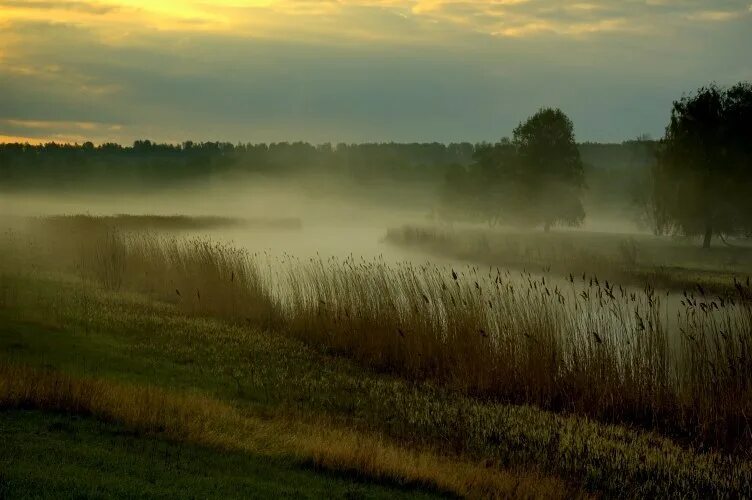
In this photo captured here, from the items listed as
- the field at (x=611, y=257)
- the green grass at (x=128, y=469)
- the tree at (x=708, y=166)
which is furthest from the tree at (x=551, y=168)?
the green grass at (x=128, y=469)

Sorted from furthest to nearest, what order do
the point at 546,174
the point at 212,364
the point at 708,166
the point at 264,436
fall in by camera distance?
the point at 546,174, the point at 708,166, the point at 212,364, the point at 264,436

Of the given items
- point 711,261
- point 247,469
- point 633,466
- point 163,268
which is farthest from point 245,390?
point 711,261

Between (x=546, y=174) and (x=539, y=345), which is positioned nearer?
(x=539, y=345)

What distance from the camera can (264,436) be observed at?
8.45 metres

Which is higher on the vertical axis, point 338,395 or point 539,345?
point 539,345

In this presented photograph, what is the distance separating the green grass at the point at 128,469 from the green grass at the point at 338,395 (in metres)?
2.67

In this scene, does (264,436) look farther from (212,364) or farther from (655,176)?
(655,176)

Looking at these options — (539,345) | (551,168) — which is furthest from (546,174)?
(539,345)

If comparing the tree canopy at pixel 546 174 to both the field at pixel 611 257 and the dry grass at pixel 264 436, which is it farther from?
the dry grass at pixel 264 436

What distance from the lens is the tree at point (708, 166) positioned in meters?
39.3

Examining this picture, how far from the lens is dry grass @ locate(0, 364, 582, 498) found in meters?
7.55

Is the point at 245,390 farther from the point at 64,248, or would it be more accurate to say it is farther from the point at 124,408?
the point at 64,248

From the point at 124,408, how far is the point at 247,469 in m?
1.89

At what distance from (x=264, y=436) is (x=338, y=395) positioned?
338 centimetres
